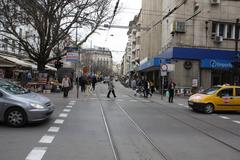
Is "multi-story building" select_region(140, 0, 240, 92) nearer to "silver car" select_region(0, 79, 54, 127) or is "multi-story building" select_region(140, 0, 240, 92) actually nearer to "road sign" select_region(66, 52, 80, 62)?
"road sign" select_region(66, 52, 80, 62)

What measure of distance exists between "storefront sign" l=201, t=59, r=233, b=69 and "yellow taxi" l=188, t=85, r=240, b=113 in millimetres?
15758

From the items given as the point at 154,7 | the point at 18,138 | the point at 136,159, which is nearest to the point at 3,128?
the point at 18,138

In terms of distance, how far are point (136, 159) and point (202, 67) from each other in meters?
29.0

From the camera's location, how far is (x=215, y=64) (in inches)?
1411

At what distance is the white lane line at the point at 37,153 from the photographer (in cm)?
791

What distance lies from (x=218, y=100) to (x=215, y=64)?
17.0 metres

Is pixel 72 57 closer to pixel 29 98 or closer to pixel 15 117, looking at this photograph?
pixel 29 98

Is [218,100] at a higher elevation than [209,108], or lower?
higher

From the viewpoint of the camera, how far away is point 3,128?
11617 millimetres

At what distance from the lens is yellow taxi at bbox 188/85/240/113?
761 inches

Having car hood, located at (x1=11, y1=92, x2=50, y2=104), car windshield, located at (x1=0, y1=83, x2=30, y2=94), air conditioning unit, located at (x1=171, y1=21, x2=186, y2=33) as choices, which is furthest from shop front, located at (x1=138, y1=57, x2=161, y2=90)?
car hood, located at (x1=11, y1=92, x2=50, y2=104)

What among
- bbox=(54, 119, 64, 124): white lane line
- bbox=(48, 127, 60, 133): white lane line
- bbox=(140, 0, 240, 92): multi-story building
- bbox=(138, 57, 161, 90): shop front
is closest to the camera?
bbox=(48, 127, 60, 133): white lane line

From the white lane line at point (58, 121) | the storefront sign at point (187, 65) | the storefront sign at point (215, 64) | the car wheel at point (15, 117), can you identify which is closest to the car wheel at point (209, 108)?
the white lane line at point (58, 121)

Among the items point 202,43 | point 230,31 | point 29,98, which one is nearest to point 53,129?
point 29,98
